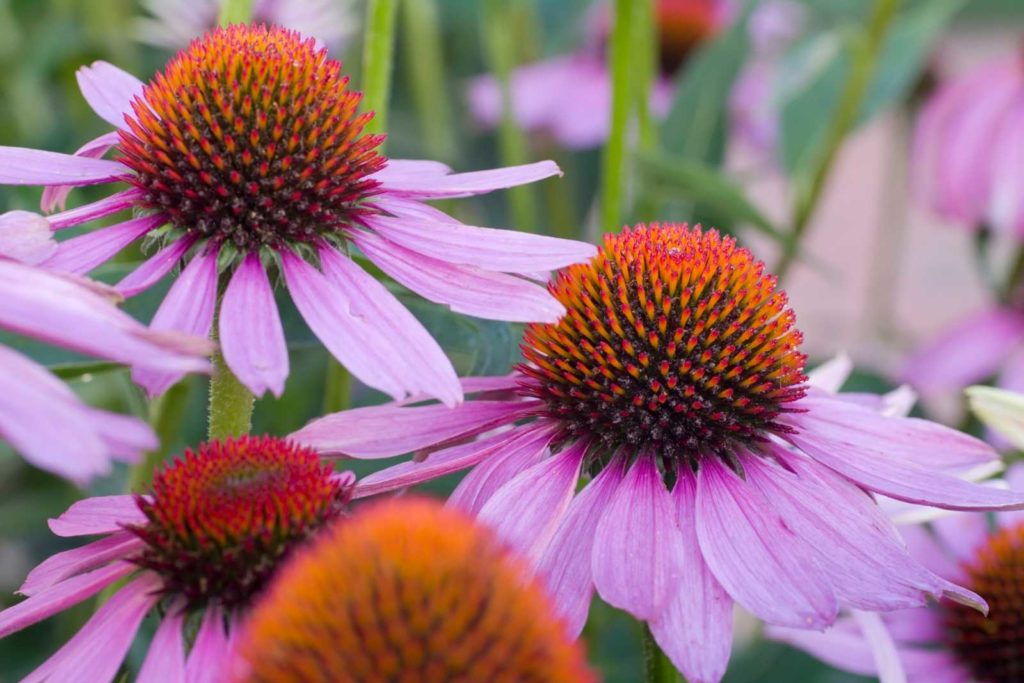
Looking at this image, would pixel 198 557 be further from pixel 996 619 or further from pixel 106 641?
pixel 996 619

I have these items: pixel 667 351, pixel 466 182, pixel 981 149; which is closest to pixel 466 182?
pixel 466 182

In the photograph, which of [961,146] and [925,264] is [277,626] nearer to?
[961,146]

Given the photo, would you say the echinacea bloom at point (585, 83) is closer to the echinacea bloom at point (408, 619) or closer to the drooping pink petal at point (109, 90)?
the drooping pink petal at point (109, 90)

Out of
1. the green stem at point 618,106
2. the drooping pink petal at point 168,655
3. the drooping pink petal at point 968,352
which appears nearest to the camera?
the drooping pink petal at point 168,655

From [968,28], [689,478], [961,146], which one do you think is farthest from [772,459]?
[968,28]

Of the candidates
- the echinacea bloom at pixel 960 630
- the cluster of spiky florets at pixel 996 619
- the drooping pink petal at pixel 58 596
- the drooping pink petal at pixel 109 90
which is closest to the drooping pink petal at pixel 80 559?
the drooping pink petal at pixel 58 596

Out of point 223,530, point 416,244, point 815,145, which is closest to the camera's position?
point 223,530
